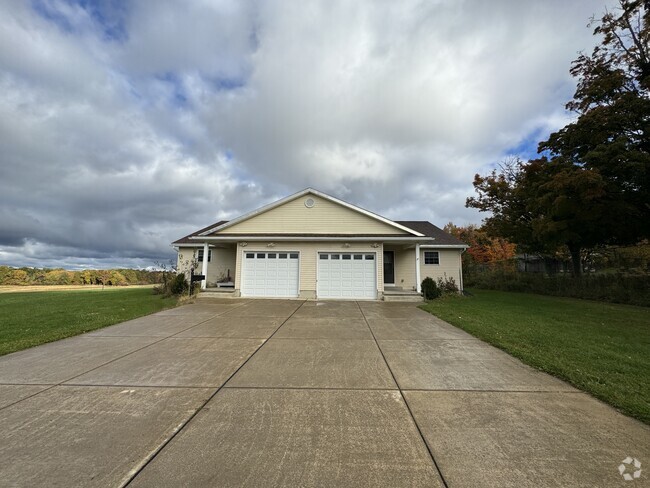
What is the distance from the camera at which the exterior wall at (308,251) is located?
15.0 m

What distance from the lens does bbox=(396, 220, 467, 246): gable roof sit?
18656mm

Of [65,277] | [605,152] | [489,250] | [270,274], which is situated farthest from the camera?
[65,277]

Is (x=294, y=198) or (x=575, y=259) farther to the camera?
(x=575, y=259)

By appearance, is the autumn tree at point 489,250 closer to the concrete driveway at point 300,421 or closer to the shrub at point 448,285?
the shrub at point 448,285

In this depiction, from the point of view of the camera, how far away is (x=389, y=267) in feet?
59.6

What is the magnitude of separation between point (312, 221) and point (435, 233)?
30.0 ft

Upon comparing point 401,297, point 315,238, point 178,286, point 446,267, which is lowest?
point 401,297

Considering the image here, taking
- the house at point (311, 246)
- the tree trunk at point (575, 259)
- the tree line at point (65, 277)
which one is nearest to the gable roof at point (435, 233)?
the house at point (311, 246)

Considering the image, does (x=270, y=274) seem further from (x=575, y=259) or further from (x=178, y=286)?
(x=575, y=259)

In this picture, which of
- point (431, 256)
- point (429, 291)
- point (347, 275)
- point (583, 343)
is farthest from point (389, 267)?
point (583, 343)

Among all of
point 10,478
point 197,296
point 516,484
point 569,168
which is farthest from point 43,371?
point 569,168

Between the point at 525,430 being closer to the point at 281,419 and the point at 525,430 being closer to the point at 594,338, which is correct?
the point at 281,419

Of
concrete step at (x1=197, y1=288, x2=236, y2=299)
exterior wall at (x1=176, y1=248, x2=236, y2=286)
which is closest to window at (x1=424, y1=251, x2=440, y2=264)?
concrete step at (x1=197, y1=288, x2=236, y2=299)

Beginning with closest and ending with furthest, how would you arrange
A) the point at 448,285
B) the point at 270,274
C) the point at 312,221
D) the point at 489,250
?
the point at 270,274
the point at 312,221
the point at 448,285
the point at 489,250
